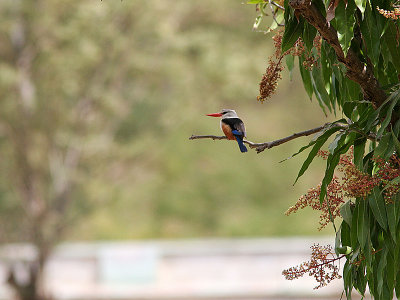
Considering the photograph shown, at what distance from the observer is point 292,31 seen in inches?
75.0

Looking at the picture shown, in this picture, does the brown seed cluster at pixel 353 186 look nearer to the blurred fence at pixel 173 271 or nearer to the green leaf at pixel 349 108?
the green leaf at pixel 349 108

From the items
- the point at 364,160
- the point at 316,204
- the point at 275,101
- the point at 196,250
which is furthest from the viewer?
the point at 275,101

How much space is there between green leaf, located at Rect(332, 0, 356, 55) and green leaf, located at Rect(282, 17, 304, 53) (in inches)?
5.0

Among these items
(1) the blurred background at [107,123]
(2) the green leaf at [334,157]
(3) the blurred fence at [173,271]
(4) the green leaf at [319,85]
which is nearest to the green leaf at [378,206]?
(2) the green leaf at [334,157]

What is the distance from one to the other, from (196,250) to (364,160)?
810 centimetres

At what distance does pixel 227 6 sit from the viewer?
1045 cm

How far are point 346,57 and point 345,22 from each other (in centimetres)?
9

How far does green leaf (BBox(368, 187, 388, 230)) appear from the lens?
181 centimetres

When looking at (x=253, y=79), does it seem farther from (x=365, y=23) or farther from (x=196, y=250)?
(x=365, y=23)

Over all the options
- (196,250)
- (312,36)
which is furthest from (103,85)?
(312,36)

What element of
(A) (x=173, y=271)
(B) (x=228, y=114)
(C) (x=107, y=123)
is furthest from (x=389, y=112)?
(A) (x=173, y=271)

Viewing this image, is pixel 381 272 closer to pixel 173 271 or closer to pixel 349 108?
pixel 349 108

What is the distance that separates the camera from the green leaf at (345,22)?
1759mm

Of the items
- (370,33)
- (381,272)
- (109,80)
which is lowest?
(381,272)
